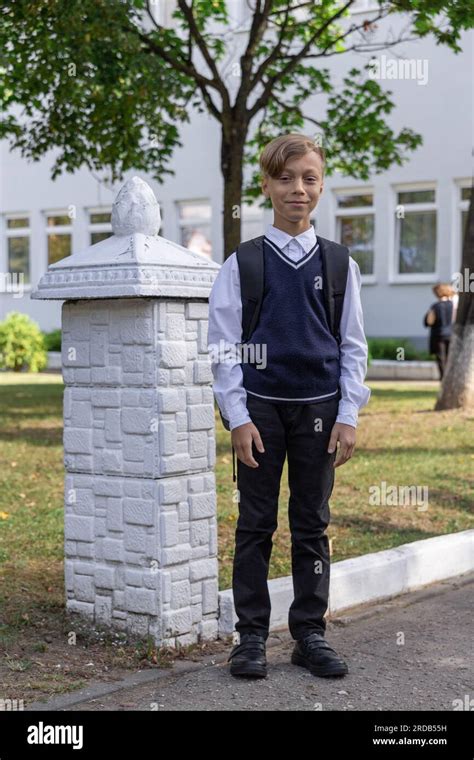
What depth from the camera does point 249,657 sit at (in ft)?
15.6

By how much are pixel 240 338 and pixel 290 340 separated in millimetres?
200

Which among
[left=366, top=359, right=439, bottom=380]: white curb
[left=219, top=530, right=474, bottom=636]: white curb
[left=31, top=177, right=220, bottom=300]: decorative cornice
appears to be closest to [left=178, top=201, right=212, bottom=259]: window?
[left=366, top=359, right=439, bottom=380]: white curb

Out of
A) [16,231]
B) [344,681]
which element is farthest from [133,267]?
[16,231]

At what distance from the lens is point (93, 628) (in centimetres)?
531

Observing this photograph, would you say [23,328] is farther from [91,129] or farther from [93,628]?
[93,628]

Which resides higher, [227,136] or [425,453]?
[227,136]

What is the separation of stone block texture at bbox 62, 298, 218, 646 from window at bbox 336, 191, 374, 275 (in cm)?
1839

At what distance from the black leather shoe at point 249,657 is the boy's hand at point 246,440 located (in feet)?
2.45

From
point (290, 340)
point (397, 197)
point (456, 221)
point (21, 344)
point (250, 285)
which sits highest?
point (397, 197)

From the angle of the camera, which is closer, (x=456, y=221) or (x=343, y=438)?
(x=343, y=438)

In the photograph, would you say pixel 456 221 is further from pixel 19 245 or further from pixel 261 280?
pixel 261 280

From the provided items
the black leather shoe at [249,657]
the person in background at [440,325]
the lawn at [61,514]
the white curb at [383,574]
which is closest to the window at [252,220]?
the person in background at [440,325]

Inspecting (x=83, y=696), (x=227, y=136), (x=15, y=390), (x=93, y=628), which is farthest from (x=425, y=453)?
(x=15, y=390)

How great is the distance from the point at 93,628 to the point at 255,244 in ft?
6.22
